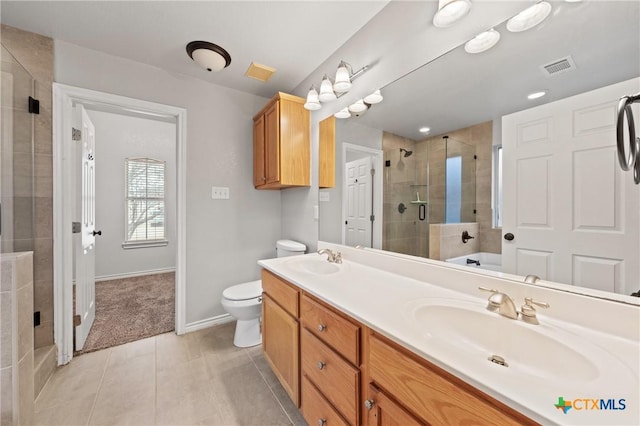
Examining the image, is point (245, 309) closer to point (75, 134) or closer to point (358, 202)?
point (358, 202)

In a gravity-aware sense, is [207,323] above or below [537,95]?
below

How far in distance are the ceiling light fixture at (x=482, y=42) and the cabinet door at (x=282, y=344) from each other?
154 centimetres

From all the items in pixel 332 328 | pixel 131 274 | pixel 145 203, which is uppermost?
pixel 145 203

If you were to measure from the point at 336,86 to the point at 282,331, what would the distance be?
5.28ft

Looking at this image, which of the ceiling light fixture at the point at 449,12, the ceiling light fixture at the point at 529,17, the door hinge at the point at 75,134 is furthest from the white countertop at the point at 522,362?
the door hinge at the point at 75,134

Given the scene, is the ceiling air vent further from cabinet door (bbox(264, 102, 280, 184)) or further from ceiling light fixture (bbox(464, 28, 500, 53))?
cabinet door (bbox(264, 102, 280, 184))

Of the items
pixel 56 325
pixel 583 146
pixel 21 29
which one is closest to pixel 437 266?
pixel 583 146

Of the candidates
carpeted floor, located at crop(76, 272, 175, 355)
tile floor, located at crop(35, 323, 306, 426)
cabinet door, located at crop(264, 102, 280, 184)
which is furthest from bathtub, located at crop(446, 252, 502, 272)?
carpeted floor, located at crop(76, 272, 175, 355)

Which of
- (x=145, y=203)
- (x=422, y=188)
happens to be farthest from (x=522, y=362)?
(x=145, y=203)

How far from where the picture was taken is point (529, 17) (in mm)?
898

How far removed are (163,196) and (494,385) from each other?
4877 mm

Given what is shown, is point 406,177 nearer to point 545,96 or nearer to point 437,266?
point 437,266

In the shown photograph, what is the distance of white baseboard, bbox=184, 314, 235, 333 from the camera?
2.24m

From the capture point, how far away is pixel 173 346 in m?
2.01
